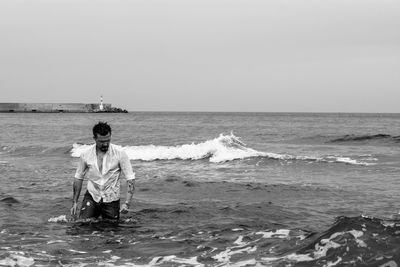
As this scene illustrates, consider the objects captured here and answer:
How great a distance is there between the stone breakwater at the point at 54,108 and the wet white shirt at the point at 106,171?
13382 cm

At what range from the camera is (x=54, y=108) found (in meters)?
142

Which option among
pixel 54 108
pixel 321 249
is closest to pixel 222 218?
pixel 321 249

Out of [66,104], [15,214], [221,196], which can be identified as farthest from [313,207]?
[66,104]

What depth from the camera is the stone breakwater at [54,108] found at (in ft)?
460

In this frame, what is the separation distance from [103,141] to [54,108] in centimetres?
13955

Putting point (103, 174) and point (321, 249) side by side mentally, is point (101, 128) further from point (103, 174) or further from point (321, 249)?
point (321, 249)

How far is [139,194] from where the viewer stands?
12203 mm

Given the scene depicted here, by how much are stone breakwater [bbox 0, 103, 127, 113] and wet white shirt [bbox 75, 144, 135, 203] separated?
134 m

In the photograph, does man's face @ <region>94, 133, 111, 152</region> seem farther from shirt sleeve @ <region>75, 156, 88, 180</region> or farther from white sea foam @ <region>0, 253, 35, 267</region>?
white sea foam @ <region>0, 253, 35, 267</region>

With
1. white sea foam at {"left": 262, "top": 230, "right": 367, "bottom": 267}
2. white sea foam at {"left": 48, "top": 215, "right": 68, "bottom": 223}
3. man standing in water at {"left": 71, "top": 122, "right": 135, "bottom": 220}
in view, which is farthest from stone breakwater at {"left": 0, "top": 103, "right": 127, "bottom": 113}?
white sea foam at {"left": 262, "top": 230, "right": 367, "bottom": 267}

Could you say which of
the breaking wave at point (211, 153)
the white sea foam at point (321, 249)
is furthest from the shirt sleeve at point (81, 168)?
the breaking wave at point (211, 153)

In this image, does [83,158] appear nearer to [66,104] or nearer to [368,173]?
[368,173]

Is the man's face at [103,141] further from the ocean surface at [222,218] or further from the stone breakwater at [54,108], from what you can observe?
the stone breakwater at [54,108]

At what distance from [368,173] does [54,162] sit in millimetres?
12157
